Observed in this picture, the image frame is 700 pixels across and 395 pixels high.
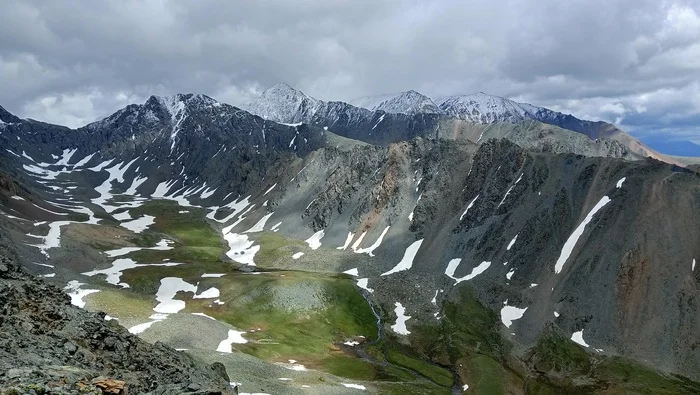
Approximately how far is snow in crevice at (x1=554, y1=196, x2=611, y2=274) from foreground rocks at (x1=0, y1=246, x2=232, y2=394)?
297ft

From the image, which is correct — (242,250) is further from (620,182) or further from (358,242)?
(620,182)

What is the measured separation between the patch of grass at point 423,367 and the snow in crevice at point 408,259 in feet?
134

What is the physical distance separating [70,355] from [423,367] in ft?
234

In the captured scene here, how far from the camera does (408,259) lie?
144m

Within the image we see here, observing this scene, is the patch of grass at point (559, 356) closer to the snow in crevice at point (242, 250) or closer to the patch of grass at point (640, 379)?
the patch of grass at point (640, 379)

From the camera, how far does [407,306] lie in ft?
392

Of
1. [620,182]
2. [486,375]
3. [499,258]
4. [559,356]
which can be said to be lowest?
[486,375]

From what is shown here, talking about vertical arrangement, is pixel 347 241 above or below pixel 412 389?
above

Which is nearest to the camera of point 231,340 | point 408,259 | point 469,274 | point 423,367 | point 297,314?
point 231,340

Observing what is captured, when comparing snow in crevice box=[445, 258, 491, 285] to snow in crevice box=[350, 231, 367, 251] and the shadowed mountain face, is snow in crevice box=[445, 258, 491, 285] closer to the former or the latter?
the shadowed mountain face

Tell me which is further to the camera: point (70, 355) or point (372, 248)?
point (372, 248)

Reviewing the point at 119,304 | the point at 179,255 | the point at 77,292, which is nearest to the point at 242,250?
the point at 179,255

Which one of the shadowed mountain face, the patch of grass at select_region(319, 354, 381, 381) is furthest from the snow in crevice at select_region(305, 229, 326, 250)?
the patch of grass at select_region(319, 354, 381, 381)

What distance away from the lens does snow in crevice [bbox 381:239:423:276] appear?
139 metres
